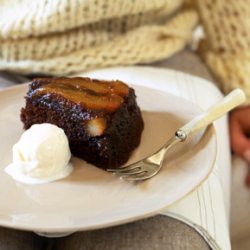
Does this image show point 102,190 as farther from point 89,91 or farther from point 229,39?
point 229,39

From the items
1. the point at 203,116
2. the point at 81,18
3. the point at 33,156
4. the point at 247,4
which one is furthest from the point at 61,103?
the point at 247,4

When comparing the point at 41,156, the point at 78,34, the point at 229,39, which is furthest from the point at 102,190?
the point at 229,39

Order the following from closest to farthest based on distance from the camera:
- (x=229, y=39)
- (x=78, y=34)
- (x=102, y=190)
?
1. (x=102, y=190)
2. (x=78, y=34)
3. (x=229, y=39)

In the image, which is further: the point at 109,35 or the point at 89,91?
the point at 109,35

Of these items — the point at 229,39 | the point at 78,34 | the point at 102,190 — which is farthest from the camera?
the point at 229,39

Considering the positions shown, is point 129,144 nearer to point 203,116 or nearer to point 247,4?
point 203,116

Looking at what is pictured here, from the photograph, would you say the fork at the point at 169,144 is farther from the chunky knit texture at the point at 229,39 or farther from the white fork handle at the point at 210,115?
the chunky knit texture at the point at 229,39

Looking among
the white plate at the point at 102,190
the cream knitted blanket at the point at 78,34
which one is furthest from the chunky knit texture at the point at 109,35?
the white plate at the point at 102,190
